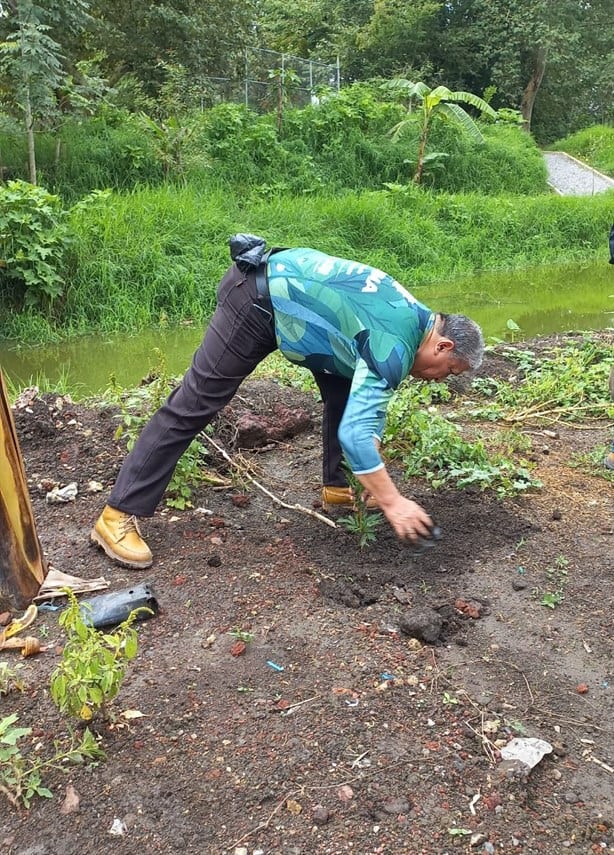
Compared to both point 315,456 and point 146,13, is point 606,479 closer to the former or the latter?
point 315,456

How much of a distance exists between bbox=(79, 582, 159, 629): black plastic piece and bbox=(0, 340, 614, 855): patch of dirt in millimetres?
72

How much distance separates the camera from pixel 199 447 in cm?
353

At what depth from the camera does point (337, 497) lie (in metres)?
3.35

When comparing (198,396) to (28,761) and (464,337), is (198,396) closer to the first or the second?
(464,337)

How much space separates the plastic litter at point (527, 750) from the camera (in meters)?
1.99

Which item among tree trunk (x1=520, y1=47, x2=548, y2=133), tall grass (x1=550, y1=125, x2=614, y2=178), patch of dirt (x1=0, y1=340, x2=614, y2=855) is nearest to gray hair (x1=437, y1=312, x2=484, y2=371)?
patch of dirt (x1=0, y1=340, x2=614, y2=855)

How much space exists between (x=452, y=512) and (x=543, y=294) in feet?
25.8

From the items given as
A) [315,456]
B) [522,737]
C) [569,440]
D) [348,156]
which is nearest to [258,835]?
[522,737]

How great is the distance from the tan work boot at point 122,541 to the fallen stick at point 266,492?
2.48 ft

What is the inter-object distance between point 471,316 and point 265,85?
9187 millimetres

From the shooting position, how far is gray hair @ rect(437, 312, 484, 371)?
8.34 feet

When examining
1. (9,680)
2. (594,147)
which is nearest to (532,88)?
(594,147)

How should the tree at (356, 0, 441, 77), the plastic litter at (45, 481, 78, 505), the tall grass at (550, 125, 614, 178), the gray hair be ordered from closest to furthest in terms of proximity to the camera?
the gray hair → the plastic litter at (45, 481, 78, 505) → the tall grass at (550, 125, 614, 178) → the tree at (356, 0, 441, 77)

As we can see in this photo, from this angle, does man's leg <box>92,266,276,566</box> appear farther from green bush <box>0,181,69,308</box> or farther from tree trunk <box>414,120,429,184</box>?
tree trunk <box>414,120,429,184</box>
